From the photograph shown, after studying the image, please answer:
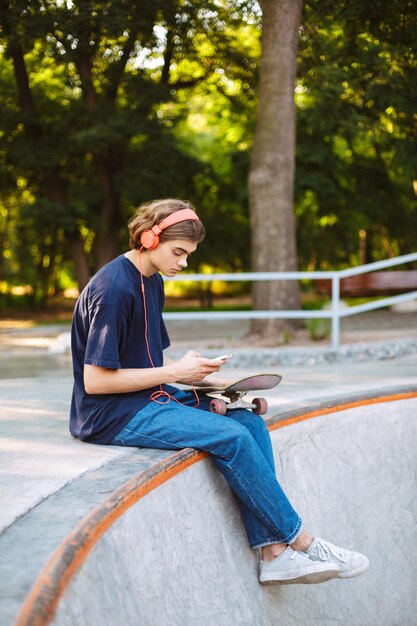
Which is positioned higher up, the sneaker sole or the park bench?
the park bench

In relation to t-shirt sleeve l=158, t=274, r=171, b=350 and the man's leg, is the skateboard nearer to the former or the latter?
the man's leg

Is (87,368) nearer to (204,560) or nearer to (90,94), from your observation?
(204,560)

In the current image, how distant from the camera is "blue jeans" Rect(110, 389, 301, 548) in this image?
12.3 ft

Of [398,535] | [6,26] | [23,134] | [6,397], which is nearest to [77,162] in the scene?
[23,134]

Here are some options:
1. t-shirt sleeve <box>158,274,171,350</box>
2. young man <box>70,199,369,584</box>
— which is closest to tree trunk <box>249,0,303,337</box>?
t-shirt sleeve <box>158,274,171,350</box>

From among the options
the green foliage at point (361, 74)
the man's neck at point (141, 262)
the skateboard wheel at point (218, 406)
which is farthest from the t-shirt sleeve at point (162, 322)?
the green foliage at point (361, 74)

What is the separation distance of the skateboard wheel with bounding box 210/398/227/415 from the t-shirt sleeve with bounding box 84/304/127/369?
0.62 m

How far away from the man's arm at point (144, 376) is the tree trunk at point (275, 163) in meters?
7.35

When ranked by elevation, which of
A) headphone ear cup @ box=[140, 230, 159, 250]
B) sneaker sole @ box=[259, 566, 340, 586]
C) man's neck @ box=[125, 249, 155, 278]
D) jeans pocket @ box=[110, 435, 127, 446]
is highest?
headphone ear cup @ box=[140, 230, 159, 250]

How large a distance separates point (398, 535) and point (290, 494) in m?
1.27

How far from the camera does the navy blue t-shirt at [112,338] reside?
380cm

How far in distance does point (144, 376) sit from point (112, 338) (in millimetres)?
268

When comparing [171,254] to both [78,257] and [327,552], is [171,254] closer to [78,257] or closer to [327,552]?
[327,552]

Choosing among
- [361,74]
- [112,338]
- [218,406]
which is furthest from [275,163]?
[112,338]
